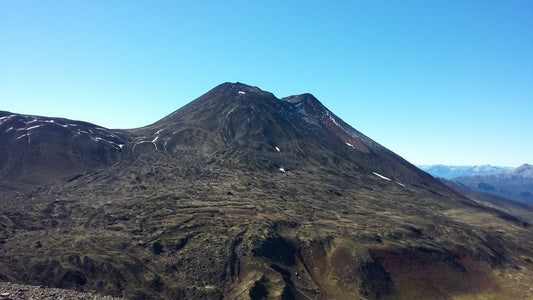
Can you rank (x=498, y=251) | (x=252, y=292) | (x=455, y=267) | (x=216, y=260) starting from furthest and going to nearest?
(x=498, y=251) < (x=455, y=267) < (x=216, y=260) < (x=252, y=292)

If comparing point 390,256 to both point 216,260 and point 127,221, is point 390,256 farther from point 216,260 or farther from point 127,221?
point 127,221

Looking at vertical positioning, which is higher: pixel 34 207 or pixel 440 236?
pixel 440 236

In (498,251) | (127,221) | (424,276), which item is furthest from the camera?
(498,251)

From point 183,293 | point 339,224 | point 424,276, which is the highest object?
point 339,224

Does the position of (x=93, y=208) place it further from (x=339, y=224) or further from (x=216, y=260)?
(x=339, y=224)

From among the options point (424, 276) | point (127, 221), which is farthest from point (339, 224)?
point (127, 221)

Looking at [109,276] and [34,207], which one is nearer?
[109,276]

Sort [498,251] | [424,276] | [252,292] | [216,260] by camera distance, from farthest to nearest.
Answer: [498,251]
[424,276]
[216,260]
[252,292]

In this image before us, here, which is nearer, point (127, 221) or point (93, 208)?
point (127, 221)

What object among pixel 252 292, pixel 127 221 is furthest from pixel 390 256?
pixel 127 221
